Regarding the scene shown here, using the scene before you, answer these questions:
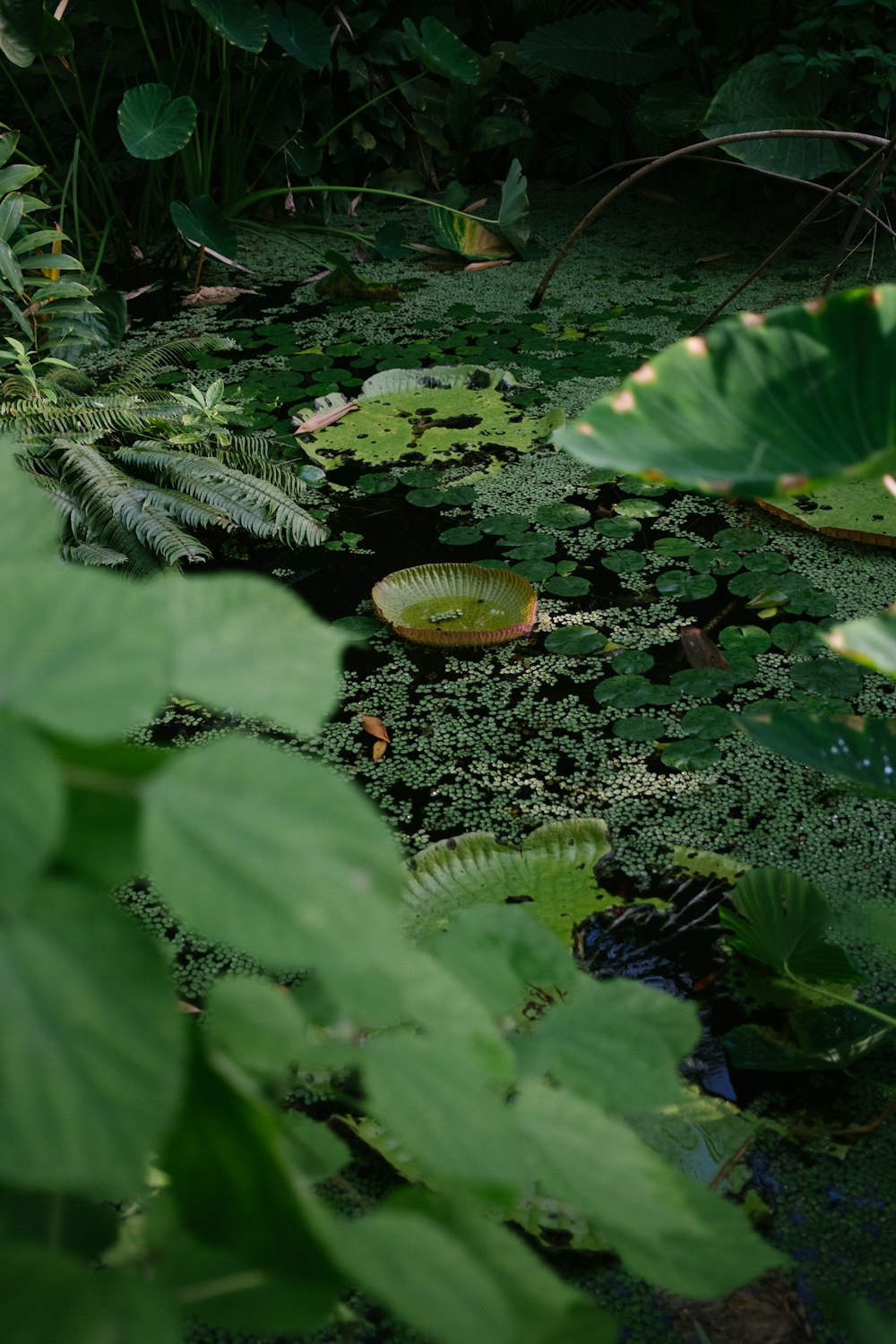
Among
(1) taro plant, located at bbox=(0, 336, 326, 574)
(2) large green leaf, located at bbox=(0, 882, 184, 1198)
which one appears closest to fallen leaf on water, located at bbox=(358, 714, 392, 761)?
(1) taro plant, located at bbox=(0, 336, 326, 574)

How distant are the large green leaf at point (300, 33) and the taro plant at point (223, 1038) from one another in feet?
10.8

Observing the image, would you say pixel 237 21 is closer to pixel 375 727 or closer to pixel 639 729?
pixel 375 727

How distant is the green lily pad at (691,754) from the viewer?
4.47 feet

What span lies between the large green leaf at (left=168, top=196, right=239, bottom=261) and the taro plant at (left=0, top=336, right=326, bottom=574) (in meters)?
0.89

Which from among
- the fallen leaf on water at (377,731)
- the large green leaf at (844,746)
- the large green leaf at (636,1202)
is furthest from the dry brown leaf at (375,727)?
the large green leaf at (636,1202)

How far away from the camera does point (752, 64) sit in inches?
114

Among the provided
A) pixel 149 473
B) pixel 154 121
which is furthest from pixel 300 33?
pixel 149 473

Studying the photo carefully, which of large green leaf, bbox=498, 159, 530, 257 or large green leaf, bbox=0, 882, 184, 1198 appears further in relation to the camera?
large green leaf, bbox=498, 159, 530, 257

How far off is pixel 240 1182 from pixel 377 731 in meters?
1.15

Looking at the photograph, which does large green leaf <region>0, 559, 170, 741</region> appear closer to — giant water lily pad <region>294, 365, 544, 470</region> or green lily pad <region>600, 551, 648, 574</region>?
green lily pad <region>600, 551, 648, 574</region>

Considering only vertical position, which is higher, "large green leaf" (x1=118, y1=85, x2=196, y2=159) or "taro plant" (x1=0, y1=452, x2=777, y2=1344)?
"large green leaf" (x1=118, y1=85, x2=196, y2=159)

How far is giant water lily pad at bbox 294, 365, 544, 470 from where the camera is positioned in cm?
217

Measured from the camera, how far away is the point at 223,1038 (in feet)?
1.16

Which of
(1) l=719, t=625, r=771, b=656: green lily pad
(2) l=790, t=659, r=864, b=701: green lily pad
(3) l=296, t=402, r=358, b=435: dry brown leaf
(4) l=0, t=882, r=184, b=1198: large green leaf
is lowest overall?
(2) l=790, t=659, r=864, b=701: green lily pad
